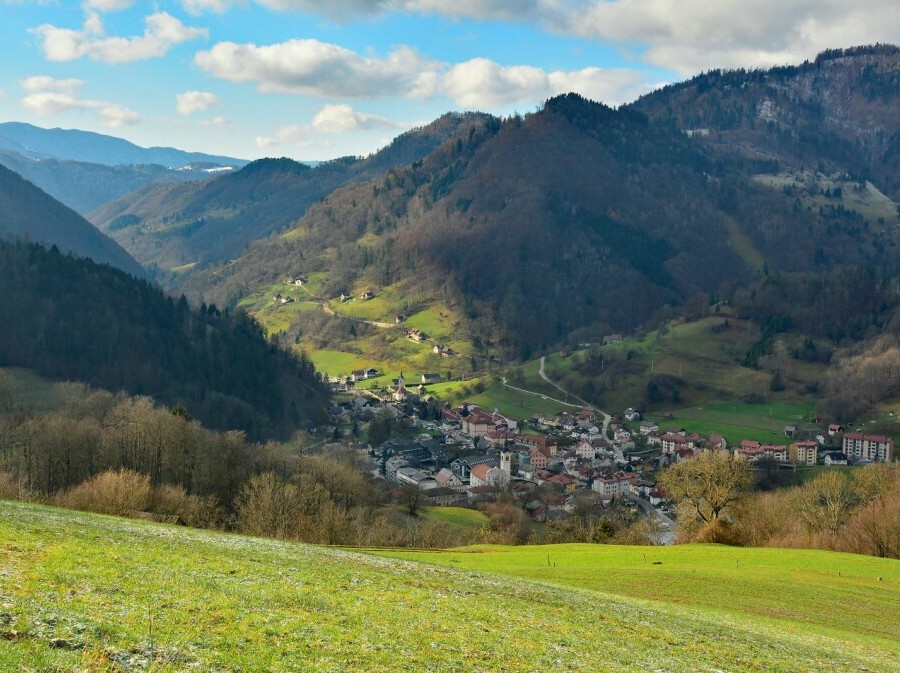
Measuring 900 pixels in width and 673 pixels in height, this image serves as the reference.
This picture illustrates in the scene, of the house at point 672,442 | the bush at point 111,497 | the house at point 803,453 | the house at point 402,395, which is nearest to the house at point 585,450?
the house at point 672,442

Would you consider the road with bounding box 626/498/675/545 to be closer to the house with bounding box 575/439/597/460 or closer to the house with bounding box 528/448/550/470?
the house with bounding box 528/448/550/470

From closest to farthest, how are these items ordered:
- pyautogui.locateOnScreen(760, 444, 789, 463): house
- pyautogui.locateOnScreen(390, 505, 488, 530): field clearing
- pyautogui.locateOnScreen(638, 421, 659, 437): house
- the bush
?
the bush < pyautogui.locateOnScreen(390, 505, 488, 530): field clearing < pyautogui.locateOnScreen(760, 444, 789, 463): house < pyautogui.locateOnScreen(638, 421, 659, 437): house

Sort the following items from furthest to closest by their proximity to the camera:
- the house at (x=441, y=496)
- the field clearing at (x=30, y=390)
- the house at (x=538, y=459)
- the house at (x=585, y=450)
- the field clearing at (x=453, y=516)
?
the house at (x=585, y=450) → the house at (x=538, y=459) → the house at (x=441, y=496) → the field clearing at (x=30, y=390) → the field clearing at (x=453, y=516)

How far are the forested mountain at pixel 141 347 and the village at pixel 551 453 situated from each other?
64.8ft

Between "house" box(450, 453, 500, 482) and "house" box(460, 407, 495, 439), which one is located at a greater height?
"house" box(460, 407, 495, 439)

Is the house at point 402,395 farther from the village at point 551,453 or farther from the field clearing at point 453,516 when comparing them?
the field clearing at point 453,516

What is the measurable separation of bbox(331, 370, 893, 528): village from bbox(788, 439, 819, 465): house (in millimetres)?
192

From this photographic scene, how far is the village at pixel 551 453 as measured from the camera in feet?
371

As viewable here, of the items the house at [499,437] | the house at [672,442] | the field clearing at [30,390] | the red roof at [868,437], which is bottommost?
the house at [499,437]

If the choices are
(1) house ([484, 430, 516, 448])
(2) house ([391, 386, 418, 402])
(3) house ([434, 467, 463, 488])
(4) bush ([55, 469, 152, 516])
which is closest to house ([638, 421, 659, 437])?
(1) house ([484, 430, 516, 448])

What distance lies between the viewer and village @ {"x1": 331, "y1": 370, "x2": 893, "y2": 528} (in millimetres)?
112938

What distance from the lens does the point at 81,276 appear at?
161m

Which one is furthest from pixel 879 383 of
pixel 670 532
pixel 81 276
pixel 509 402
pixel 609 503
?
pixel 81 276

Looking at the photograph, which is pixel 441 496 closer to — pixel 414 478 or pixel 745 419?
pixel 414 478
